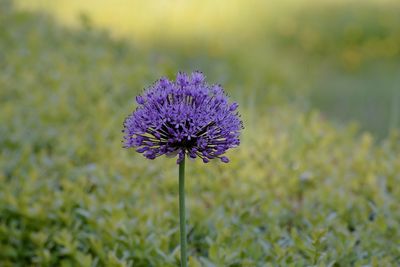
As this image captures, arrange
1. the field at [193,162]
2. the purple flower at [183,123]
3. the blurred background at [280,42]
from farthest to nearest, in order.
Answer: the blurred background at [280,42], the field at [193,162], the purple flower at [183,123]

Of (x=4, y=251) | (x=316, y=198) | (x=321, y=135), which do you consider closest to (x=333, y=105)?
(x=321, y=135)

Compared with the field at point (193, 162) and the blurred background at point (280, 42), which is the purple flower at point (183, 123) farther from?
the blurred background at point (280, 42)

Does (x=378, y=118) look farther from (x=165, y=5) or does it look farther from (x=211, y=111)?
(x=211, y=111)

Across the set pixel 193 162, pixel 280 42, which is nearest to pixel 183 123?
pixel 193 162

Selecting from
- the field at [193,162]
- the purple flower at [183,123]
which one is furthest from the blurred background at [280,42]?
the purple flower at [183,123]

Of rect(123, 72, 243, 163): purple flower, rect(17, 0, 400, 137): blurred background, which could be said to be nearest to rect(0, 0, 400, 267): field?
rect(17, 0, 400, 137): blurred background

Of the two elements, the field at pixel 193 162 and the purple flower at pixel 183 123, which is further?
the field at pixel 193 162

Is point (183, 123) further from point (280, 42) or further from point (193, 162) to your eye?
point (280, 42)
